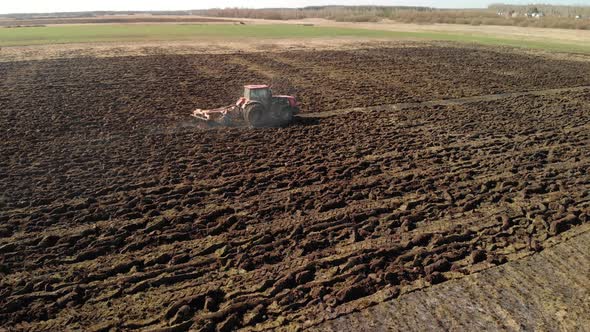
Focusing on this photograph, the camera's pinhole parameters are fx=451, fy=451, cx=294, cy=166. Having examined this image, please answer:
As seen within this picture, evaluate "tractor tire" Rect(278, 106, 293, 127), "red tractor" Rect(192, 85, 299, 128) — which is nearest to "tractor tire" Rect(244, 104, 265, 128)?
"red tractor" Rect(192, 85, 299, 128)

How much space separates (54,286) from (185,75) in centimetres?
2213

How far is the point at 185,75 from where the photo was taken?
27.6 m

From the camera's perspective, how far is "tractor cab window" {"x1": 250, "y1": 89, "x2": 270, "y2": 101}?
1625cm

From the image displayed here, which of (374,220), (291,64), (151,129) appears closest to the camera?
(374,220)

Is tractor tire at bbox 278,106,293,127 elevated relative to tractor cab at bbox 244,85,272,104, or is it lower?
lower

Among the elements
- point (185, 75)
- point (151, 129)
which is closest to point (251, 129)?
point (151, 129)

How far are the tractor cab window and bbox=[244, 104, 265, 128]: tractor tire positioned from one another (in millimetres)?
446

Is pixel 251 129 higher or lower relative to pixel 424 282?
higher

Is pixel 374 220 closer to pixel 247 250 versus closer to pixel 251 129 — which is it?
pixel 247 250

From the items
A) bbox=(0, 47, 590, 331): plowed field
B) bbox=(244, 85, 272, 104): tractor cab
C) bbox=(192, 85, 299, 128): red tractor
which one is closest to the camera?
bbox=(0, 47, 590, 331): plowed field

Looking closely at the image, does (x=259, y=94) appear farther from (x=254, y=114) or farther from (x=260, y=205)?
(x=260, y=205)

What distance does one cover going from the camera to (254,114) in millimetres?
15891

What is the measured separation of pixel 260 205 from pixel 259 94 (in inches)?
287

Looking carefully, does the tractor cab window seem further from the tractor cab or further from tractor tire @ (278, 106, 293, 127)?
tractor tire @ (278, 106, 293, 127)
